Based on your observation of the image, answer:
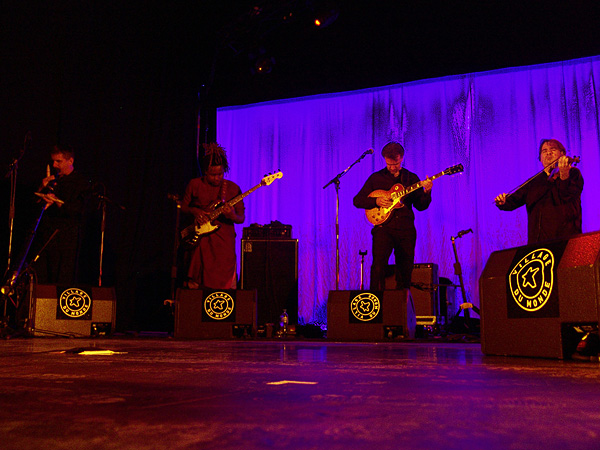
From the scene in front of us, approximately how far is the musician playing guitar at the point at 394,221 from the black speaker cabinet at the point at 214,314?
3.95 feet

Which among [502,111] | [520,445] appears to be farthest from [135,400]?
[502,111]

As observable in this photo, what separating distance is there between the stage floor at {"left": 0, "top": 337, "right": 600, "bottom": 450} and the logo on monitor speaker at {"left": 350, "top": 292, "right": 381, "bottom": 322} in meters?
2.80

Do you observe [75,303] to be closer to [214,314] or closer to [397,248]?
[214,314]

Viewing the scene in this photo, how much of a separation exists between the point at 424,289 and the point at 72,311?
10.4 ft

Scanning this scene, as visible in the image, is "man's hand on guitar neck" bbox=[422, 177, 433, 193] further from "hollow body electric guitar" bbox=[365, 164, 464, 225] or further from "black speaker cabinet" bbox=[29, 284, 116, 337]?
"black speaker cabinet" bbox=[29, 284, 116, 337]

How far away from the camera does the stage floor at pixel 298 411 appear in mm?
578

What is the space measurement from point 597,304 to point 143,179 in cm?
552

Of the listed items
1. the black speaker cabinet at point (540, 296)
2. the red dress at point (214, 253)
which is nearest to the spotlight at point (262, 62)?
the red dress at point (214, 253)

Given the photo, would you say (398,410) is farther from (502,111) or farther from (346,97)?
(346,97)

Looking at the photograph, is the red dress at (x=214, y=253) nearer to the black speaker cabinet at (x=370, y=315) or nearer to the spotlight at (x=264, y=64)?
the black speaker cabinet at (x=370, y=315)

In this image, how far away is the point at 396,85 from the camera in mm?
7508

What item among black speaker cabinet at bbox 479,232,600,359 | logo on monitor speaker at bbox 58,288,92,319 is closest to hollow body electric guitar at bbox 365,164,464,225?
logo on monitor speaker at bbox 58,288,92,319

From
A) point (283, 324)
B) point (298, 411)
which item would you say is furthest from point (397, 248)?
point (298, 411)

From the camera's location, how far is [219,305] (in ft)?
14.6
